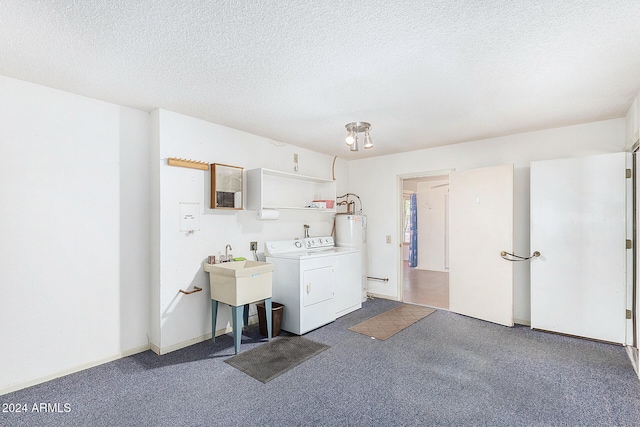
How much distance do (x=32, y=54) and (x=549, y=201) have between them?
482 centimetres

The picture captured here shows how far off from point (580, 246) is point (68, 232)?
16.4ft

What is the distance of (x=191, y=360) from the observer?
9.45ft

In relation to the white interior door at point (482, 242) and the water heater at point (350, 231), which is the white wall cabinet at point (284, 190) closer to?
the water heater at point (350, 231)

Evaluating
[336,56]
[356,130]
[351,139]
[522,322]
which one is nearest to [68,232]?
[336,56]

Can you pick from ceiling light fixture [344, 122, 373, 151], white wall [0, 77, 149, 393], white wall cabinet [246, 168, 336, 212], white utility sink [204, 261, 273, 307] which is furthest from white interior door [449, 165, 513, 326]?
white wall [0, 77, 149, 393]

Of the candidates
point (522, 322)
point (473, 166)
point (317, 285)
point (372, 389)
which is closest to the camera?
point (372, 389)

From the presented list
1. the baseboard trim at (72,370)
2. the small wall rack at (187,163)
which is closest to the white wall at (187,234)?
the small wall rack at (187,163)

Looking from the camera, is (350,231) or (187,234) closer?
(187,234)

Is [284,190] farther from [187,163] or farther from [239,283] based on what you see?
[239,283]

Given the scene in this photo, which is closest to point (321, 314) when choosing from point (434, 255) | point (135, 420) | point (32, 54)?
point (135, 420)

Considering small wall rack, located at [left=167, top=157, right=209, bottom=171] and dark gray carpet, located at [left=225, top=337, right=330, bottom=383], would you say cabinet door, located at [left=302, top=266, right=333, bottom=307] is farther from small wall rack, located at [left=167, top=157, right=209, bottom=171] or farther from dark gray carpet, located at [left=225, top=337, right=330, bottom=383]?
small wall rack, located at [left=167, top=157, right=209, bottom=171]

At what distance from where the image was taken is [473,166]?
14.1ft

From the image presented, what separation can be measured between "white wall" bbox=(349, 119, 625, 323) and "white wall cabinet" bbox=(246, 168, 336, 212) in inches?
35.0

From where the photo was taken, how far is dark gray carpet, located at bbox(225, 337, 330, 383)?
2650mm
